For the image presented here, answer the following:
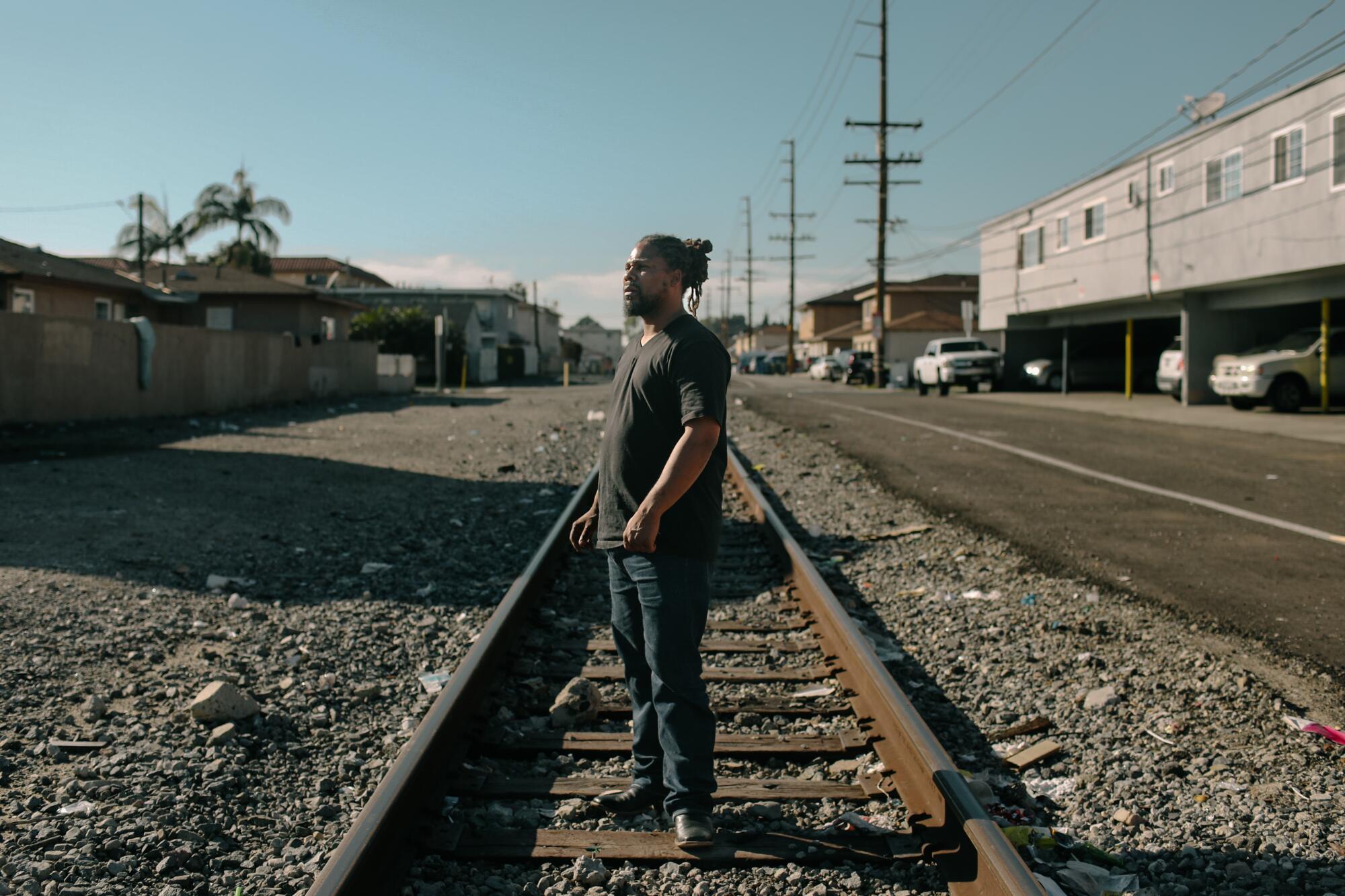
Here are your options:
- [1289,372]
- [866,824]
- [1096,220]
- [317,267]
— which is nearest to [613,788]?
[866,824]

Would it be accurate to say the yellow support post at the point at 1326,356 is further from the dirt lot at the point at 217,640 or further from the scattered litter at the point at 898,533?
the dirt lot at the point at 217,640

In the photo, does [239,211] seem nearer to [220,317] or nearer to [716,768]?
[220,317]

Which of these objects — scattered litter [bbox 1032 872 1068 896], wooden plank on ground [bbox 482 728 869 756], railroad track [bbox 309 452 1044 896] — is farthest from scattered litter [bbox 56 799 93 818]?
scattered litter [bbox 1032 872 1068 896]

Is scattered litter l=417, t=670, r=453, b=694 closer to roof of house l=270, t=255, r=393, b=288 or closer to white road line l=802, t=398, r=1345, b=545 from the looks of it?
white road line l=802, t=398, r=1345, b=545

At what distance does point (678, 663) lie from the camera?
3479mm

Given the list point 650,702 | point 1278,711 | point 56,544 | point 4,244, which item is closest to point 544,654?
point 650,702

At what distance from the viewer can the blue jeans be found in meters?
3.45

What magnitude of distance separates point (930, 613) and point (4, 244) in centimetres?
3116

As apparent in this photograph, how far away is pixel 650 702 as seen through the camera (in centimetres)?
374

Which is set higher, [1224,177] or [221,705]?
[1224,177]

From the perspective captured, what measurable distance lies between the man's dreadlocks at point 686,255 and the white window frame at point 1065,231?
116 feet

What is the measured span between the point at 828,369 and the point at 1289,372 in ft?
132

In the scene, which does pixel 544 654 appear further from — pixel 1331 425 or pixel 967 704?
pixel 1331 425

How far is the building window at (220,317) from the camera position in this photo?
4394cm
